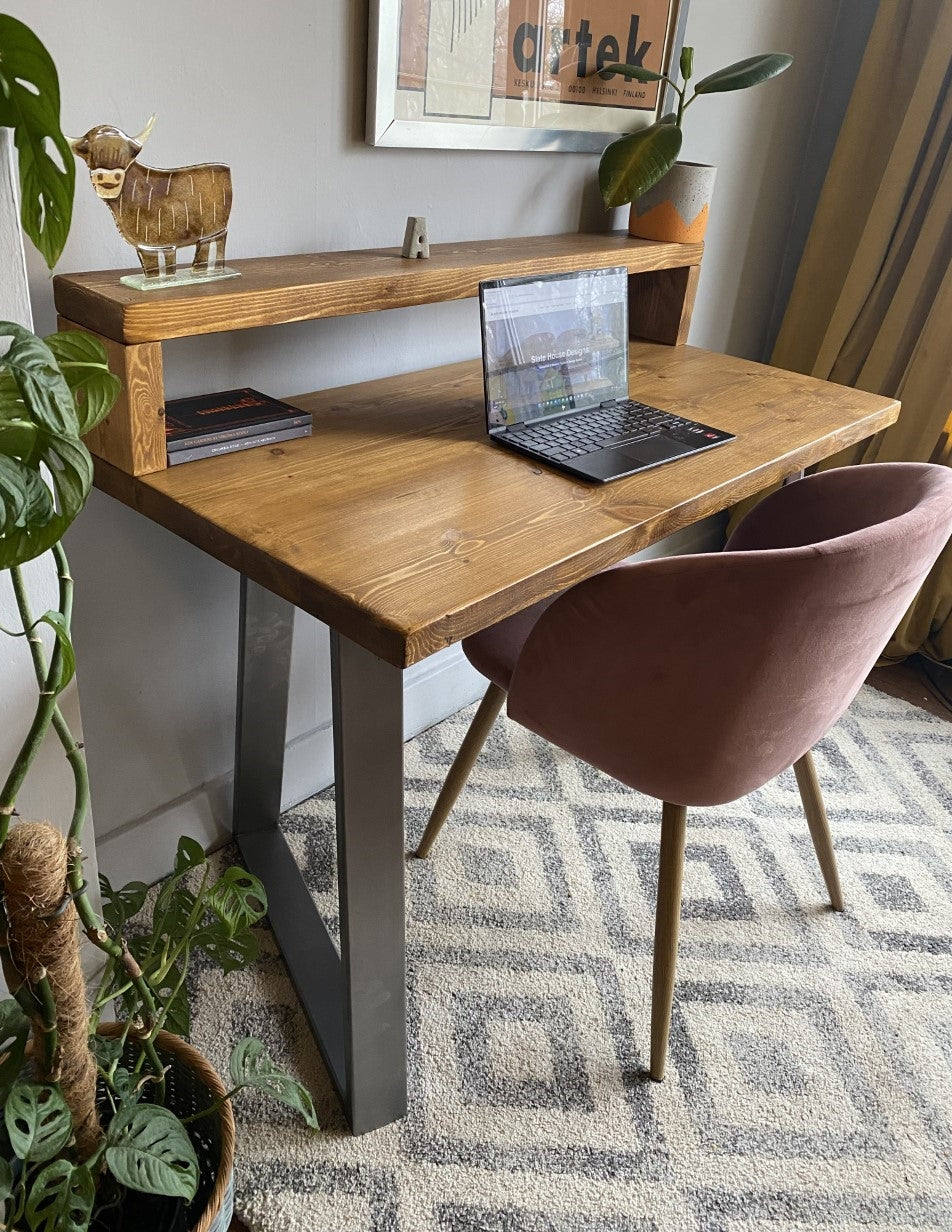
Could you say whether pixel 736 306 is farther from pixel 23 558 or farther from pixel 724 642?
pixel 23 558

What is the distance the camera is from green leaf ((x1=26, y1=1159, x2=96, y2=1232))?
0.80 meters

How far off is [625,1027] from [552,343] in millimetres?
968

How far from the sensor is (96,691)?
1.35 m

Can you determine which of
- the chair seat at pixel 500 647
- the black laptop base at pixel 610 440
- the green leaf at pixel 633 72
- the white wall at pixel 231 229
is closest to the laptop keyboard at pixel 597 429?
the black laptop base at pixel 610 440

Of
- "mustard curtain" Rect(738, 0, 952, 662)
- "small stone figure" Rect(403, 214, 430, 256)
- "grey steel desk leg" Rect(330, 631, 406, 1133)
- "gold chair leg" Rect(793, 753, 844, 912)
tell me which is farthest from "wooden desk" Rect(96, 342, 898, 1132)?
"mustard curtain" Rect(738, 0, 952, 662)

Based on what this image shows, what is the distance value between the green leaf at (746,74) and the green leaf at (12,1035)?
1.57 m

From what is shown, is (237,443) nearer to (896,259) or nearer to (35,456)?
(35,456)

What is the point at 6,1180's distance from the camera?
804mm

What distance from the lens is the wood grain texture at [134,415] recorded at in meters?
1.02

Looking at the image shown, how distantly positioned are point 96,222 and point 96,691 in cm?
61

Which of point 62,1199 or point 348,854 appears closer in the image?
point 62,1199

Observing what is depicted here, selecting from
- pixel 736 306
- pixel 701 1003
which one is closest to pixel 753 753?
pixel 701 1003

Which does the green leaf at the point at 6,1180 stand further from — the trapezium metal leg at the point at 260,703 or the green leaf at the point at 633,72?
the green leaf at the point at 633,72

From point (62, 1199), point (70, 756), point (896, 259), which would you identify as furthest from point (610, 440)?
point (896, 259)
